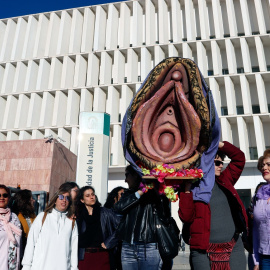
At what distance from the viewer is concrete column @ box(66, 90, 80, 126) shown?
2662cm

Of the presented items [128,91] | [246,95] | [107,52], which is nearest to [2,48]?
→ [107,52]

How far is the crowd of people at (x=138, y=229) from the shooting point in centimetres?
317

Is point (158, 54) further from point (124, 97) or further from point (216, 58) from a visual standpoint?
point (216, 58)

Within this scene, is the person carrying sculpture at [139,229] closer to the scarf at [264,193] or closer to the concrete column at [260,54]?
the scarf at [264,193]

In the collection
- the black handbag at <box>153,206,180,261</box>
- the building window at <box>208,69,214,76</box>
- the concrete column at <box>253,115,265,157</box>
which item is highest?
the building window at <box>208,69,214,76</box>

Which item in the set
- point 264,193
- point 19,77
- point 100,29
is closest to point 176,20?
point 100,29

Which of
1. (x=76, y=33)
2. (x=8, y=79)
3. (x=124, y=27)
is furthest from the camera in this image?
(x=8, y=79)

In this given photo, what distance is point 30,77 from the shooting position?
2855cm

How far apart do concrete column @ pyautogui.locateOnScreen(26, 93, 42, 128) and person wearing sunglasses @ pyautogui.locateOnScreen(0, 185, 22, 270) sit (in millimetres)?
23789

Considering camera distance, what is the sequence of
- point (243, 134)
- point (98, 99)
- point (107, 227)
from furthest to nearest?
point (98, 99) → point (243, 134) → point (107, 227)

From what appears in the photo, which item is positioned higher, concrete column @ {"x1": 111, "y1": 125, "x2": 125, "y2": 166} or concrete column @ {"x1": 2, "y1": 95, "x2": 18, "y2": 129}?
concrete column @ {"x1": 2, "y1": 95, "x2": 18, "y2": 129}

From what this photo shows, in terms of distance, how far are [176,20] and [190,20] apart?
1.19 m

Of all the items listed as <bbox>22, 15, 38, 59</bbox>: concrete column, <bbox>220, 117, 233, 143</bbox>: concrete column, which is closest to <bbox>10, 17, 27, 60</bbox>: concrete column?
<bbox>22, 15, 38, 59</bbox>: concrete column

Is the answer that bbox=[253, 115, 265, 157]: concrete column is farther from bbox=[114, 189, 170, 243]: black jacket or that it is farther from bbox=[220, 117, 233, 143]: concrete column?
bbox=[114, 189, 170, 243]: black jacket
